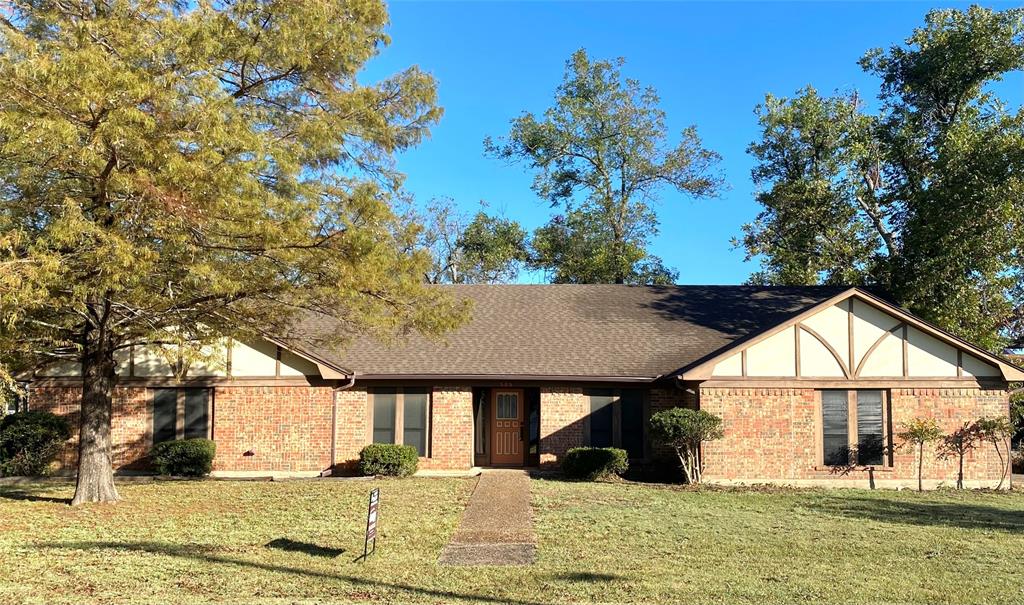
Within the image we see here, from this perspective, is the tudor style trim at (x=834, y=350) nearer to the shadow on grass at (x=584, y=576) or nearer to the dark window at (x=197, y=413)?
the shadow on grass at (x=584, y=576)

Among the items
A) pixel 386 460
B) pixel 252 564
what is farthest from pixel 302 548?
pixel 386 460

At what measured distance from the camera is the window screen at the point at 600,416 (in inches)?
719

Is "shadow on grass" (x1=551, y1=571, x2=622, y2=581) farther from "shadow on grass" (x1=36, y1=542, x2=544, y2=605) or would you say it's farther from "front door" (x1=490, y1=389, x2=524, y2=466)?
"front door" (x1=490, y1=389, x2=524, y2=466)

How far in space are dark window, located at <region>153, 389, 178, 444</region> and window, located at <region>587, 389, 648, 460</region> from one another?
9450 millimetres

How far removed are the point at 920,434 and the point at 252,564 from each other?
13.7 metres

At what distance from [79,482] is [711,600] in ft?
35.8

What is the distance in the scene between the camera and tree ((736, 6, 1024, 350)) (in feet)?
69.8

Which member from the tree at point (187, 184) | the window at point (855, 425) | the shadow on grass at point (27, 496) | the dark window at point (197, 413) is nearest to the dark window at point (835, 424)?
the window at point (855, 425)

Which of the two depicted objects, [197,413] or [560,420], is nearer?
[197,413]

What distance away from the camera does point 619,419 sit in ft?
60.2

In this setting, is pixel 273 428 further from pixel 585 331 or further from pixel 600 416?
pixel 585 331

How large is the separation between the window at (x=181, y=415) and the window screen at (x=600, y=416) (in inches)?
344

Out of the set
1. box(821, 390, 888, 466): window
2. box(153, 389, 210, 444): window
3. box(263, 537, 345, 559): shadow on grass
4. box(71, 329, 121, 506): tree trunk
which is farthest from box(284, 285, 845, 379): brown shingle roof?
box(263, 537, 345, 559): shadow on grass

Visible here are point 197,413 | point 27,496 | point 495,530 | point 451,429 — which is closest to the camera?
point 495,530
